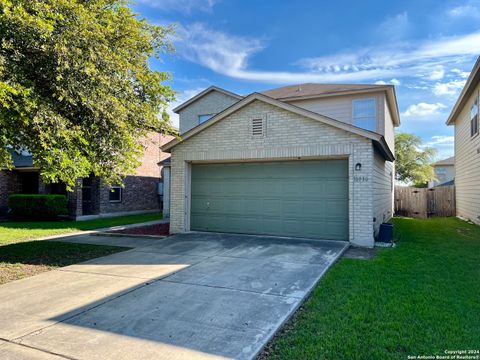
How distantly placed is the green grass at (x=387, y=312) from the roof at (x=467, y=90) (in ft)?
25.0

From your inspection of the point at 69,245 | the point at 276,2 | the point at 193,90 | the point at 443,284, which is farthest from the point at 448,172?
the point at 69,245

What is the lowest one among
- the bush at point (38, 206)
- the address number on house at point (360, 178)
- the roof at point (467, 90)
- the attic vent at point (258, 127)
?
the bush at point (38, 206)

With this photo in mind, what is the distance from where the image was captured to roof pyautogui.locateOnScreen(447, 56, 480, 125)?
11141 millimetres

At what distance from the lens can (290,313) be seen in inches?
161

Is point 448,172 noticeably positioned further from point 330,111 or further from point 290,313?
point 290,313

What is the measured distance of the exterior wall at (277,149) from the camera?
864cm

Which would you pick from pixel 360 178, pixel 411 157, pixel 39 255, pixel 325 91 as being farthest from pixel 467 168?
pixel 411 157

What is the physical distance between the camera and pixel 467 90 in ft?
43.0

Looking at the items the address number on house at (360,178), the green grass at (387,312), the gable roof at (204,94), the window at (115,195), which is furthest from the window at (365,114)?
the window at (115,195)

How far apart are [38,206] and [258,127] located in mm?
13087

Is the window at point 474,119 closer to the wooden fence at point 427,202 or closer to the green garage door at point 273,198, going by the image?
the wooden fence at point 427,202

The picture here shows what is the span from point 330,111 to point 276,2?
6.27 meters

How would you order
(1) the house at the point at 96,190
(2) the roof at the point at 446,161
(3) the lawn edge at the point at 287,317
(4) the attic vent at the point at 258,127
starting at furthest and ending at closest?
(2) the roof at the point at 446,161 → (1) the house at the point at 96,190 → (4) the attic vent at the point at 258,127 → (3) the lawn edge at the point at 287,317

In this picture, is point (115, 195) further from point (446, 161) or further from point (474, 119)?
point (446, 161)
